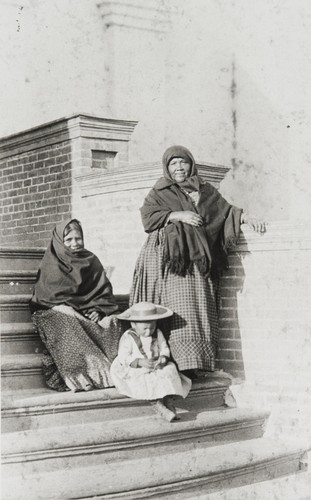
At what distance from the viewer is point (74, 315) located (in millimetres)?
6688

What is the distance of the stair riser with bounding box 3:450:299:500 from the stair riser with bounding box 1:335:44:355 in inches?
43.5

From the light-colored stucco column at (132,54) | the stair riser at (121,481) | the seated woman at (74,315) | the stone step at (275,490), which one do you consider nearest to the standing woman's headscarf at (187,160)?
the seated woman at (74,315)

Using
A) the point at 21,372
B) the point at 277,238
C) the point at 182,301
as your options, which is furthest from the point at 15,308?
the point at 277,238

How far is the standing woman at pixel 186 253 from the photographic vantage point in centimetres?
703

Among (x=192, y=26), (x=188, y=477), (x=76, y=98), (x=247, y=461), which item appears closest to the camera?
(x=188, y=477)

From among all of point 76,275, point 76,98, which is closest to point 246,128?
→ point 76,98

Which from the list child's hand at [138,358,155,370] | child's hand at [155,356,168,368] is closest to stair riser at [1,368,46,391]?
child's hand at [138,358,155,370]

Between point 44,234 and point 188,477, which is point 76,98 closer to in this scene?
point 44,234

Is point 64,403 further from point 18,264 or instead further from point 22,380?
point 18,264

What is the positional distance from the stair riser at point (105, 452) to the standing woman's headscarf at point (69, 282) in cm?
115

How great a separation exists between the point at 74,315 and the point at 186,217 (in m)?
1.21

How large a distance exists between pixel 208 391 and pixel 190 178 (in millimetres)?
1742

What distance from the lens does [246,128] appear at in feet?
44.1

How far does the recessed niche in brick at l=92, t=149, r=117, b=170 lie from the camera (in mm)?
8898
